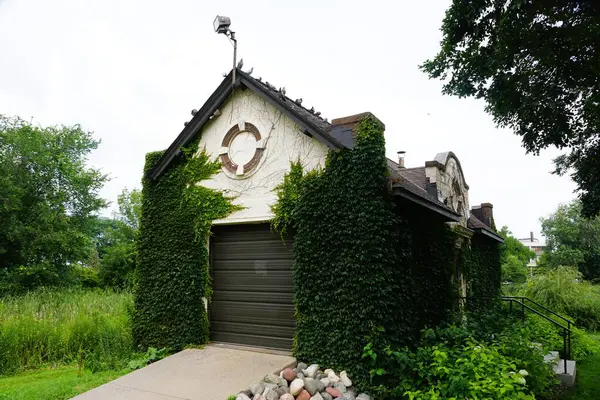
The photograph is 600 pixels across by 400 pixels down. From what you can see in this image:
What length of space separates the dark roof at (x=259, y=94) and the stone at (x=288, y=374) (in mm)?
3430

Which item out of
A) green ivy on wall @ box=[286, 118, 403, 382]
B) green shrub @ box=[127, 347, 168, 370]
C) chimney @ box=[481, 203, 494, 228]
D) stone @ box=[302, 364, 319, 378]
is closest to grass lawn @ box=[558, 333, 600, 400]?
green ivy on wall @ box=[286, 118, 403, 382]

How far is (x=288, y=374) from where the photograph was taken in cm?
555

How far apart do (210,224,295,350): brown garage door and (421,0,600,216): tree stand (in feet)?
20.3

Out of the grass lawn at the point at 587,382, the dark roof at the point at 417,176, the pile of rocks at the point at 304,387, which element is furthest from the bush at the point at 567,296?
the pile of rocks at the point at 304,387

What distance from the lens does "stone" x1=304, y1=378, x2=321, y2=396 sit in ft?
17.2

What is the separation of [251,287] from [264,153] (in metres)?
2.45

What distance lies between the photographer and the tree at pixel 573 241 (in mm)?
33250

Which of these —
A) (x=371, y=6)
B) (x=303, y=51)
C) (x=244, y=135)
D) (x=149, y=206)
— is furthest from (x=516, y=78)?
(x=149, y=206)

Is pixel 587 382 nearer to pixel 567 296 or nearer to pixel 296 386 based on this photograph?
pixel 296 386

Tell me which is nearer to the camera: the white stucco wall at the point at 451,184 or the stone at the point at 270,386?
the stone at the point at 270,386

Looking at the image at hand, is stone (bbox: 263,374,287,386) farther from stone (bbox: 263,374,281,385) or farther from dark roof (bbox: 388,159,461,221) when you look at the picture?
dark roof (bbox: 388,159,461,221)

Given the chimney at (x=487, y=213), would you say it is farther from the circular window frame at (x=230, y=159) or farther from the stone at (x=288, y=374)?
the stone at (x=288, y=374)

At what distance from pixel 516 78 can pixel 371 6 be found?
370 cm

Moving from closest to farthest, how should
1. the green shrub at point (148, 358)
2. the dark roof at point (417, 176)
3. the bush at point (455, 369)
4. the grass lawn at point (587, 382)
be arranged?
the bush at point (455, 369) → the green shrub at point (148, 358) → the grass lawn at point (587, 382) → the dark roof at point (417, 176)
